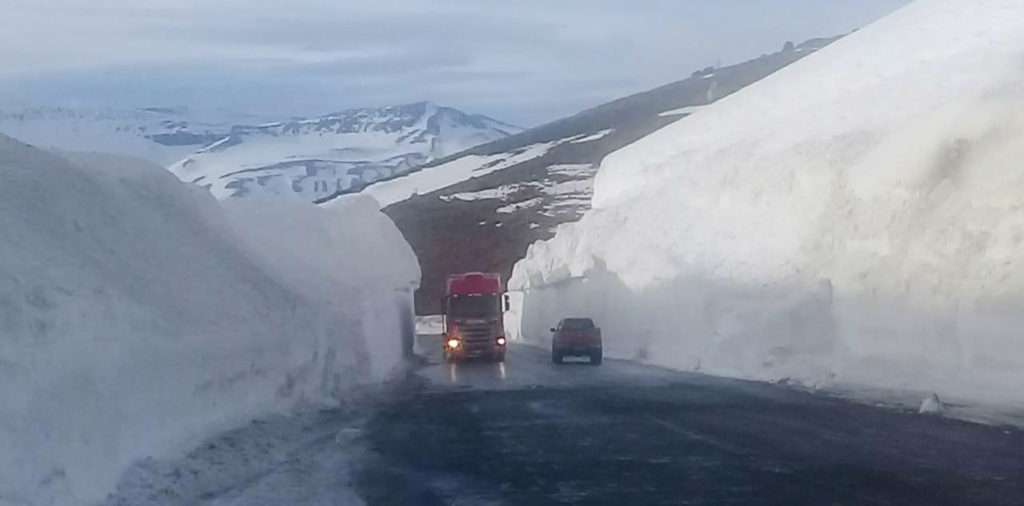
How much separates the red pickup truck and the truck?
219 cm

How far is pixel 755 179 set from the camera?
5097 centimetres

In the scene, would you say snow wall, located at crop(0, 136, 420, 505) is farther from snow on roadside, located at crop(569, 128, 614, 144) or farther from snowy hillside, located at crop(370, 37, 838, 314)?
snow on roadside, located at crop(569, 128, 614, 144)

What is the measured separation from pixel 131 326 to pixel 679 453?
295 inches

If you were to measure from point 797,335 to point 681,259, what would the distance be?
43.8 ft

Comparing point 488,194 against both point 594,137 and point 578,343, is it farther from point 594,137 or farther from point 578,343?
point 578,343

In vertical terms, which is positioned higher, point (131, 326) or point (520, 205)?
point (520, 205)

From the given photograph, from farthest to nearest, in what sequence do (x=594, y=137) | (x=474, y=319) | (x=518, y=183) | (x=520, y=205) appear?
(x=594, y=137) < (x=518, y=183) < (x=520, y=205) < (x=474, y=319)

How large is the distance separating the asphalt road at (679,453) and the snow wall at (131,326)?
2492 millimetres

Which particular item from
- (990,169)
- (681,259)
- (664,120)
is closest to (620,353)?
(681,259)

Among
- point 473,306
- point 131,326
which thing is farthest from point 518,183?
point 131,326

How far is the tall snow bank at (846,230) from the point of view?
31953mm

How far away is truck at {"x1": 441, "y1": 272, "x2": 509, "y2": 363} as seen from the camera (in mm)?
45188

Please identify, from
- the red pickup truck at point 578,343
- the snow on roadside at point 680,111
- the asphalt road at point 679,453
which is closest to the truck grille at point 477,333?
the red pickup truck at point 578,343

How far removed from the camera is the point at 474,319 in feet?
149
